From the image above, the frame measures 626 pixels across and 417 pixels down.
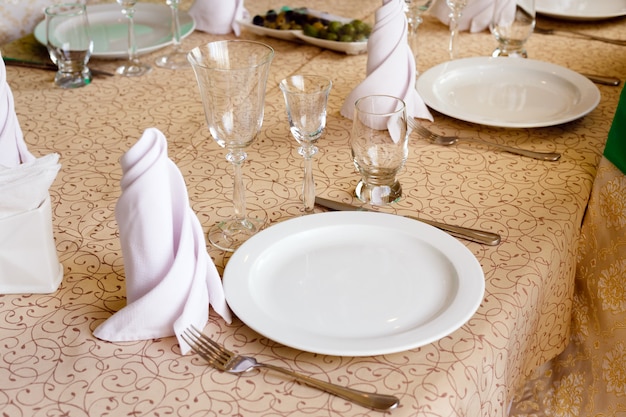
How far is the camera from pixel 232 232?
101 centimetres

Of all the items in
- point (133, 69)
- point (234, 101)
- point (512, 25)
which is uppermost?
point (234, 101)

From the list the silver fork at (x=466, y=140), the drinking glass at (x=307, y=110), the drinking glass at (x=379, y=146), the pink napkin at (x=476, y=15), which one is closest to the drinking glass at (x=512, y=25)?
the pink napkin at (x=476, y=15)

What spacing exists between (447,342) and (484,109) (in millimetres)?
673

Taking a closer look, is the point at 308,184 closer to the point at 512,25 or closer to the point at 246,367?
the point at 246,367

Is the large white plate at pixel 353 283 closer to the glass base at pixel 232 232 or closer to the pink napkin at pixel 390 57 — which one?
the glass base at pixel 232 232

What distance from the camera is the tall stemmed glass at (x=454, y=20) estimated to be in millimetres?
1544

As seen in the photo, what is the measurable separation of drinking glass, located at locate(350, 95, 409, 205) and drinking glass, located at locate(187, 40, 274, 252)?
154 millimetres

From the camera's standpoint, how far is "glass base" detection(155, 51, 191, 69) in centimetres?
162

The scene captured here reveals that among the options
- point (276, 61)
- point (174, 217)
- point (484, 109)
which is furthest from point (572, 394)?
point (276, 61)

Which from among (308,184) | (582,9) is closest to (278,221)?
(308,184)

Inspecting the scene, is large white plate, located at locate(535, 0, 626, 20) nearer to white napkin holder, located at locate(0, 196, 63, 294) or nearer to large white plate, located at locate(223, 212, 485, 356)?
large white plate, located at locate(223, 212, 485, 356)

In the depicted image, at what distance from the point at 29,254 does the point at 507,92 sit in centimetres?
96

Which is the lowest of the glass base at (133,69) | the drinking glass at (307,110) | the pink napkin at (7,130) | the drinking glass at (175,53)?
the glass base at (133,69)

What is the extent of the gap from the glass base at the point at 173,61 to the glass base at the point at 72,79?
17 cm
